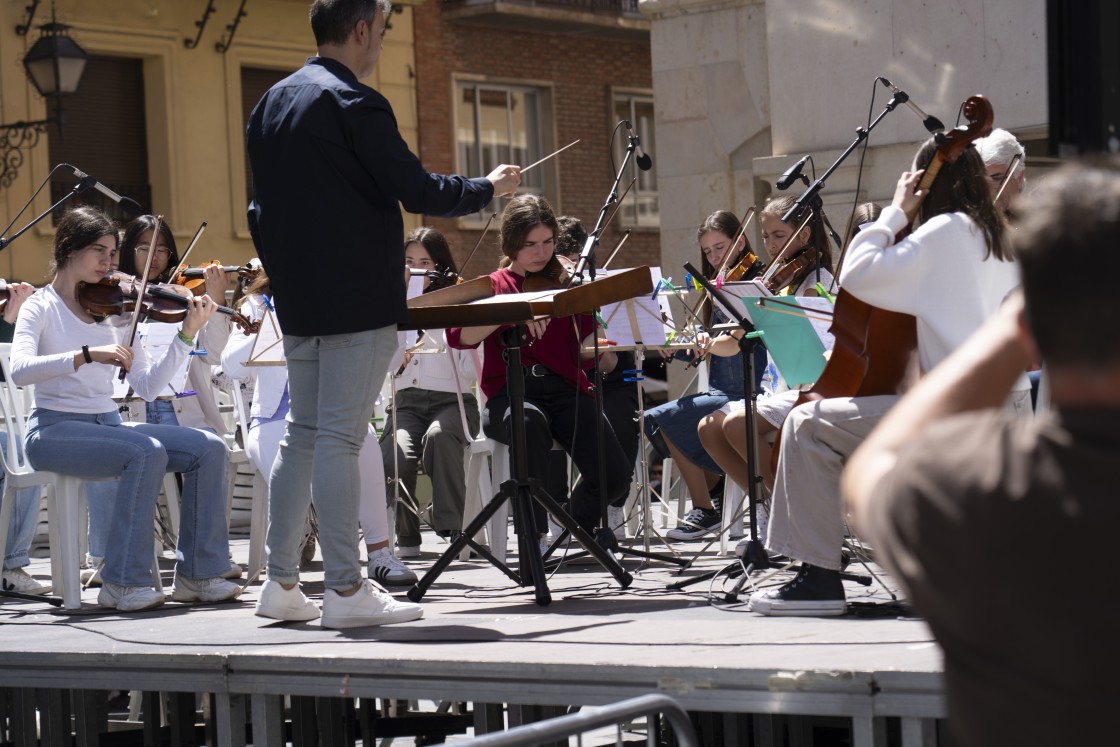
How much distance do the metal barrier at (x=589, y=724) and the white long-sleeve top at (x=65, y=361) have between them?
337 centimetres

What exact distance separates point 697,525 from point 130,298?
2.94 meters

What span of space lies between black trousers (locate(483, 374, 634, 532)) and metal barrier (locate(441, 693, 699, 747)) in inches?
131

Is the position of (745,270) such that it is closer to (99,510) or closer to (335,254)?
(335,254)

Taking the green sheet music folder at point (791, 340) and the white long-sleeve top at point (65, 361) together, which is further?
the white long-sleeve top at point (65, 361)

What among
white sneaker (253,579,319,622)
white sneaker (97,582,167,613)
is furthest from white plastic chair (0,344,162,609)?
white sneaker (253,579,319,622)

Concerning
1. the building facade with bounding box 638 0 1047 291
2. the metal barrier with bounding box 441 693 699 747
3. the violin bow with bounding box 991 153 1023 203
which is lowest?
the metal barrier with bounding box 441 693 699 747

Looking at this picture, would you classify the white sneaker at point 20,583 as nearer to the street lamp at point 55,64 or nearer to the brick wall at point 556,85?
the street lamp at point 55,64

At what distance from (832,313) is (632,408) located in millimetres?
3033

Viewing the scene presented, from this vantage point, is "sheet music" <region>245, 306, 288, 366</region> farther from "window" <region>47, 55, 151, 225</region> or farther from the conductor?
"window" <region>47, 55, 151, 225</region>

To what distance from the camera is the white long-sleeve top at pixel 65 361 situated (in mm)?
5523

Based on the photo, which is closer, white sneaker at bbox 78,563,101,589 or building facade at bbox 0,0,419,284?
white sneaker at bbox 78,563,101,589

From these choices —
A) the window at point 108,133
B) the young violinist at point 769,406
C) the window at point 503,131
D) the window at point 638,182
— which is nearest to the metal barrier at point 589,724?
the young violinist at point 769,406

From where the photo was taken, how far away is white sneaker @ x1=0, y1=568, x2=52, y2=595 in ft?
20.5

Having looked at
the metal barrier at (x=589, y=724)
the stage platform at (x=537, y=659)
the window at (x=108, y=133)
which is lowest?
the stage platform at (x=537, y=659)
